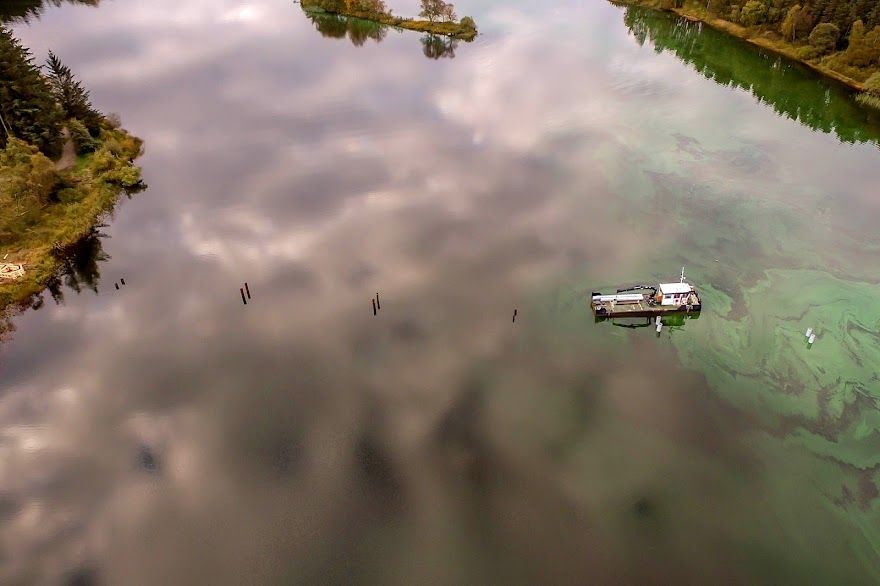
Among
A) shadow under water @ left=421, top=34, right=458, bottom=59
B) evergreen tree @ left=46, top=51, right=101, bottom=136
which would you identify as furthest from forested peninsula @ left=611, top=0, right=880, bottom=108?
evergreen tree @ left=46, top=51, right=101, bottom=136

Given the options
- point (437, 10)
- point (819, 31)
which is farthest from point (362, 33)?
point (819, 31)

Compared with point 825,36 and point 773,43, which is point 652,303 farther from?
point 773,43

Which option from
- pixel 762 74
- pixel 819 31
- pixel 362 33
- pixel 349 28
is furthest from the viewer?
pixel 349 28

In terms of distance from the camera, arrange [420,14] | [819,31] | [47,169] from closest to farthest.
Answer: [47,169], [819,31], [420,14]

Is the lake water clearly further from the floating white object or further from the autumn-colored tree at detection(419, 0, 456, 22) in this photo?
the autumn-colored tree at detection(419, 0, 456, 22)

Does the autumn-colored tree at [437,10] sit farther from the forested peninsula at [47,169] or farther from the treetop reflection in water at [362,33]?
the forested peninsula at [47,169]

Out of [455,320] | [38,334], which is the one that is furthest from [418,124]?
[38,334]
